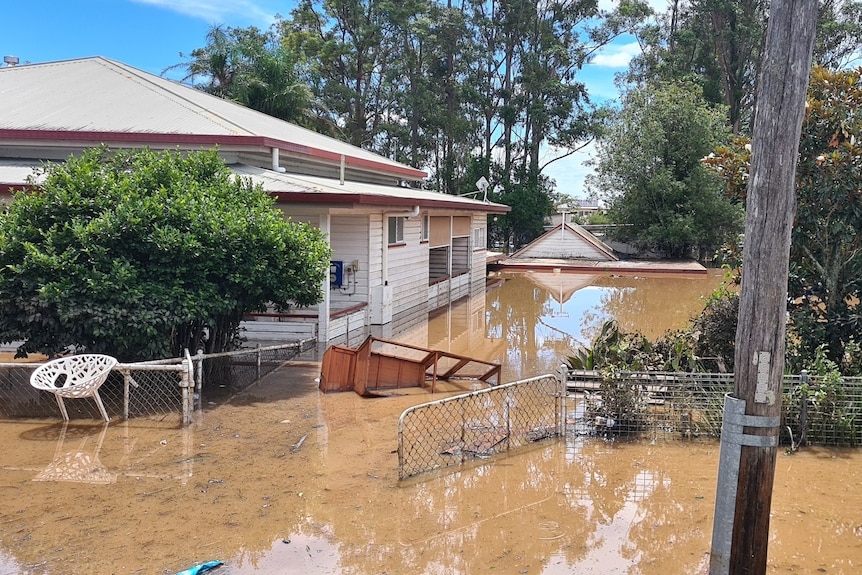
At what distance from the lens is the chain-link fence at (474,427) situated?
672 centimetres

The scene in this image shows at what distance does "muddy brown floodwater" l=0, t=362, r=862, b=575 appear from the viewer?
4.82 meters

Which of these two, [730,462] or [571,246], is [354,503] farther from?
[571,246]

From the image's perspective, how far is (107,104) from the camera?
15.1 m

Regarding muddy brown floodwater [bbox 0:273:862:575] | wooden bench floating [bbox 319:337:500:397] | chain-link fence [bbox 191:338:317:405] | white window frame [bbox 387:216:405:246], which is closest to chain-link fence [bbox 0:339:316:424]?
chain-link fence [bbox 191:338:317:405]

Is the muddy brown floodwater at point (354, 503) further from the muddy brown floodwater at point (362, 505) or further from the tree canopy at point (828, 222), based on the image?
the tree canopy at point (828, 222)

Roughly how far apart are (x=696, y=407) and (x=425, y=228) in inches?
450

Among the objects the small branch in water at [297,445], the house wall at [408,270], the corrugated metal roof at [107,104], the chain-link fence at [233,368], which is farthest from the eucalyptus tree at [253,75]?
the small branch in water at [297,445]

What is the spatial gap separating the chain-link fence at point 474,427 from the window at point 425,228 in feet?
29.1

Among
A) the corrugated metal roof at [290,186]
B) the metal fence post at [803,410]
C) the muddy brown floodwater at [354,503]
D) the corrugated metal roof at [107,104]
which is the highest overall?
the corrugated metal roof at [107,104]

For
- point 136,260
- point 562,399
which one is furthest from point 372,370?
point 136,260

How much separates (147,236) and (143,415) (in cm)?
218

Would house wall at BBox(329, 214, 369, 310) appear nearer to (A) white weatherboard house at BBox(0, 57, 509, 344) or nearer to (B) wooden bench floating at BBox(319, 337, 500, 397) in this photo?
(A) white weatherboard house at BBox(0, 57, 509, 344)

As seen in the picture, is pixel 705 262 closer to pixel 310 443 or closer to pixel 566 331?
pixel 566 331

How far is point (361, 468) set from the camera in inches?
260
